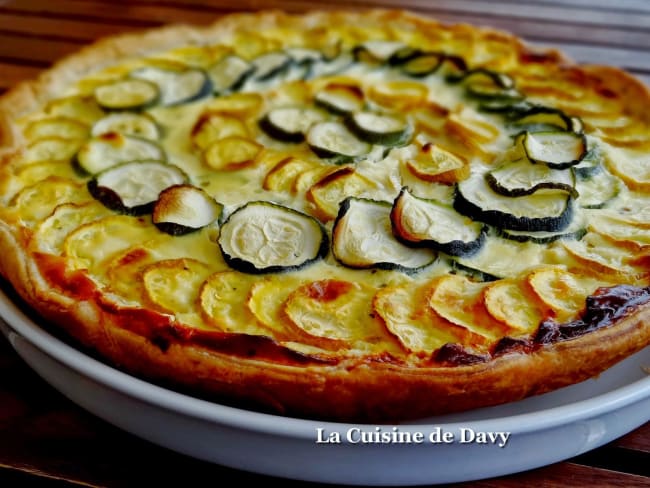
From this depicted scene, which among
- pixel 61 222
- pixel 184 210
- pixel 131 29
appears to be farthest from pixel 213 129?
pixel 131 29

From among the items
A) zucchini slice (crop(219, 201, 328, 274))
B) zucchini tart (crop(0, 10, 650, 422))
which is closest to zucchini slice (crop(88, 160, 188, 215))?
zucchini tart (crop(0, 10, 650, 422))

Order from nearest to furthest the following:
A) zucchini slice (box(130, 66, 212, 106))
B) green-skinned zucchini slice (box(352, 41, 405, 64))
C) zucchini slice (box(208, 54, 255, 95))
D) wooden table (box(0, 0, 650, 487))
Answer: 1. wooden table (box(0, 0, 650, 487))
2. zucchini slice (box(130, 66, 212, 106))
3. zucchini slice (box(208, 54, 255, 95))
4. green-skinned zucchini slice (box(352, 41, 405, 64))

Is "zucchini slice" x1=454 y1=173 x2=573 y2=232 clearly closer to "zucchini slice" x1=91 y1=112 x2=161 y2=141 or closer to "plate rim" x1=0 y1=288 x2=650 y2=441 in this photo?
"plate rim" x1=0 y1=288 x2=650 y2=441

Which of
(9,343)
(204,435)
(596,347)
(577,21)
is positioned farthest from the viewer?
(577,21)

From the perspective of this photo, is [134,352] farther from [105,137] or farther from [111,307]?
[105,137]

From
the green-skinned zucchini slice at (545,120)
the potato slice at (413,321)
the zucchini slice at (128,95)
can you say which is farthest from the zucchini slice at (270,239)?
the green-skinned zucchini slice at (545,120)

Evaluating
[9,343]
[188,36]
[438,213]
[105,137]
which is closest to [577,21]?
[188,36]

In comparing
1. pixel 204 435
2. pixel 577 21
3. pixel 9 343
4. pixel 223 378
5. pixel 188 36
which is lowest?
pixel 204 435
